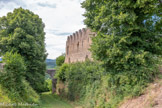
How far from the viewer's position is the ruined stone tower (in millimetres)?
19952

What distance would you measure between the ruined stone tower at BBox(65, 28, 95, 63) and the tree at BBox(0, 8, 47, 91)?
620cm

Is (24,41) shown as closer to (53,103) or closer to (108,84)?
(53,103)

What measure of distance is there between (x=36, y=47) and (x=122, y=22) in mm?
9950

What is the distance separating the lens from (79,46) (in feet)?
74.3

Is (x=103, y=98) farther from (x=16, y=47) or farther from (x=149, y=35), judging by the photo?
(x=16, y=47)

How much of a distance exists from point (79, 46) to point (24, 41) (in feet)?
31.7

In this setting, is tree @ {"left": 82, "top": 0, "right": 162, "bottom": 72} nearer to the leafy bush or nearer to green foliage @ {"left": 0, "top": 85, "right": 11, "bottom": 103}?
the leafy bush

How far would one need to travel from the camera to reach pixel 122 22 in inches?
309

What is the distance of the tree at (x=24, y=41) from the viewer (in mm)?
14281

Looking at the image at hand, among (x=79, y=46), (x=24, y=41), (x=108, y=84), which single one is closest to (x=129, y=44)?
(x=108, y=84)

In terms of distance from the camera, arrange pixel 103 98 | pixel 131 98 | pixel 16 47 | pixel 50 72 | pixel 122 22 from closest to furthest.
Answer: pixel 131 98, pixel 122 22, pixel 103 98, pixel 16 47, pixel 50 72

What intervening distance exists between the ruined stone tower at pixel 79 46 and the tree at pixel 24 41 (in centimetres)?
620

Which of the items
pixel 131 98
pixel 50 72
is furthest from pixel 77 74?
pixel 50 72

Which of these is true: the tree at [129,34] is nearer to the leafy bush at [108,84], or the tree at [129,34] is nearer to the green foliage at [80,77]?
the leafy bush at [108,84]
